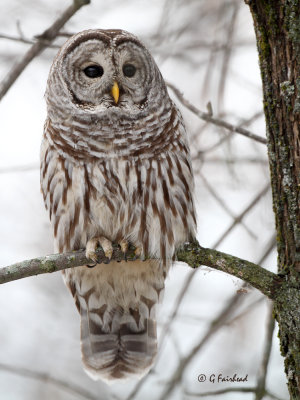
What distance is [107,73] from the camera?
11.3 feet

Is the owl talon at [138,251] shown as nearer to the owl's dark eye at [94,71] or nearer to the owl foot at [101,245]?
the owl foot at [101,245]

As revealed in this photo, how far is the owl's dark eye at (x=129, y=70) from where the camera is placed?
3545 millimetres

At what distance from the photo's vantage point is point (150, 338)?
402cm

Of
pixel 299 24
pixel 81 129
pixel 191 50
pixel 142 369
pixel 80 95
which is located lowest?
pixel 142 369

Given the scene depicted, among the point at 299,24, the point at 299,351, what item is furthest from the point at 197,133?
the point at 299,351

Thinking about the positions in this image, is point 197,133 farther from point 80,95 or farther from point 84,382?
point 84,382

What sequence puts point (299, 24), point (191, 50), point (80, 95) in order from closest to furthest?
point (299, 24) < point (80, 95) < point (191, 50)

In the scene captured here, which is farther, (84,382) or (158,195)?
(84,382)

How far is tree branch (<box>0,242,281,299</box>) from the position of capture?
2338 mm

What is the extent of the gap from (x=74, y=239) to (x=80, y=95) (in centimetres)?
86

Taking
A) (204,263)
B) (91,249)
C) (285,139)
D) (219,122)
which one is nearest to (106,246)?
(91,249)

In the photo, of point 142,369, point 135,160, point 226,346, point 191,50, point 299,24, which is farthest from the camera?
point 226,346

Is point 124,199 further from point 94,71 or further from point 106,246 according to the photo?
point 94,71

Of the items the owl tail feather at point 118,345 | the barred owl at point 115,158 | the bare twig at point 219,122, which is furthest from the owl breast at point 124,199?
the owl tail feather at point 118,345
